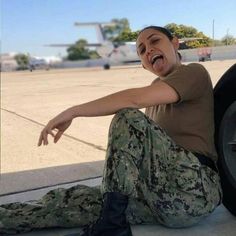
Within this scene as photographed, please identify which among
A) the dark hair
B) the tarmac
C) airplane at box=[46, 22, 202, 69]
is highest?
the dark hair

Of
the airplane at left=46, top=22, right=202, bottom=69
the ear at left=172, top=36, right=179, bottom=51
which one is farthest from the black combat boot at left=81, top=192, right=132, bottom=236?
the ear at left=172, top=36, right=179, bottom=51

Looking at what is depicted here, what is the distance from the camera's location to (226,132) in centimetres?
261

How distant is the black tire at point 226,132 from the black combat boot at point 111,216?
2.21 feet

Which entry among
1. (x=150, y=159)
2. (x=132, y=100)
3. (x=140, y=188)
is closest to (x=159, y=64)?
(x=132, y=100)

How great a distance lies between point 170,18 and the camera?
251 cm

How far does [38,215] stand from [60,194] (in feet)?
0.52

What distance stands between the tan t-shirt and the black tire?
11 centimetres

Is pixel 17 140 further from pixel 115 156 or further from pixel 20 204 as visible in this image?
pixel 115 156

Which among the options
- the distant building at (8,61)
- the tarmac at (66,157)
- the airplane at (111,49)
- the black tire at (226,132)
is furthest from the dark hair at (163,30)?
the distant building at (8,61)

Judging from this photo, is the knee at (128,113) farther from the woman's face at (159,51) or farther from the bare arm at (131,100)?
the woman's face at (159,51)

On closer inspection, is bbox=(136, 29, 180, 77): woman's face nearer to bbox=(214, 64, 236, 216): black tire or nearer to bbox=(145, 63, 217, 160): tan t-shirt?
bbox=(145, 63, 217, 160): tan t-shirt

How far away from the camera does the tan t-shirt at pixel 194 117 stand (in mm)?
2357

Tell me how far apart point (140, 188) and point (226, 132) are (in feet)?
1.99

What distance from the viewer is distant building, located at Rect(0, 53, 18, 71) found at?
2.64 meters
